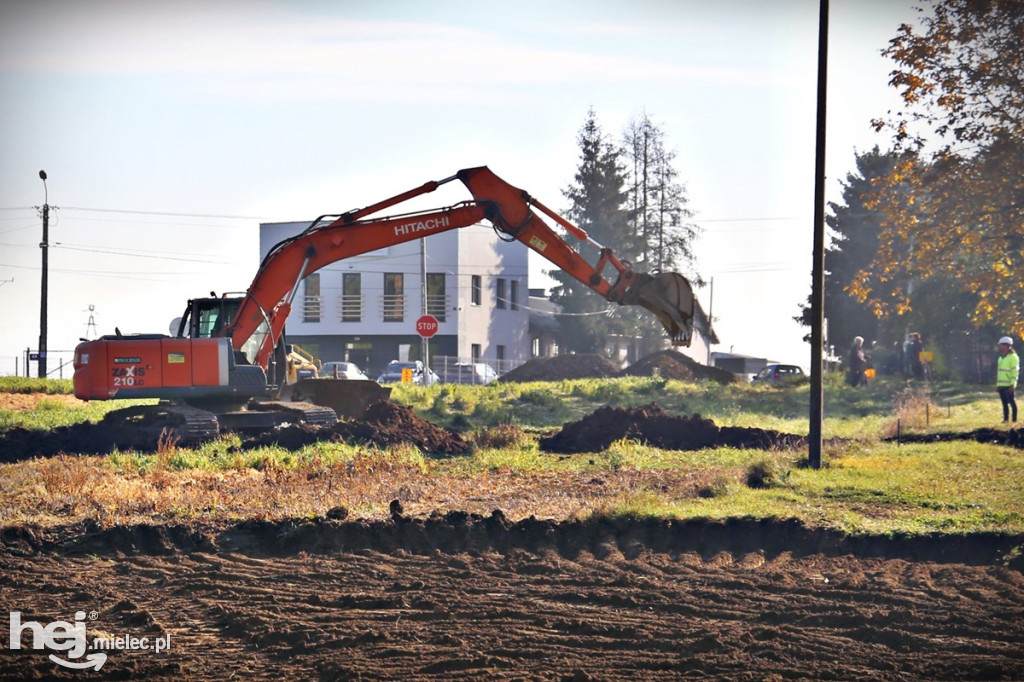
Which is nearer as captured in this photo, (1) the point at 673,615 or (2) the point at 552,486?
(1) the point at 673,615

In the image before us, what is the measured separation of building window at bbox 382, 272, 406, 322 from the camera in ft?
222

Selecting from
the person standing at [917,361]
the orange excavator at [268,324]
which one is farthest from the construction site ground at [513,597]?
the person standing at [917,361]

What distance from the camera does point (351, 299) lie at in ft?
222

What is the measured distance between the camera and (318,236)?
23.9m

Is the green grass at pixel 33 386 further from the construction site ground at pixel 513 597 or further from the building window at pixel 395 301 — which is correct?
the building window at pixel 395 301

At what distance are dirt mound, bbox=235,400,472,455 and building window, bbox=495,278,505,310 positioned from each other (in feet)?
152

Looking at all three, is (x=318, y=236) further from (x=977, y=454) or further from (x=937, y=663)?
(x=937, y=663)

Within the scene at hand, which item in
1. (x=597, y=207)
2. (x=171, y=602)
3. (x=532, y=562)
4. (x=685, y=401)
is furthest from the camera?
(x=597, y=207)

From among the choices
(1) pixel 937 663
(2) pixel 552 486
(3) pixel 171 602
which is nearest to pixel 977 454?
(2) pixel 552 486

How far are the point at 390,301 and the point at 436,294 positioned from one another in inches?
100

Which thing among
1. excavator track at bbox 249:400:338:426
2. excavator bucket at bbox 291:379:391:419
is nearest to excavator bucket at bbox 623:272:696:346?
excavator track at bbox 249:400:338:426

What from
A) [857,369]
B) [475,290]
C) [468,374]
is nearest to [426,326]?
[468,374]

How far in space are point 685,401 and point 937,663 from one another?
996 inches

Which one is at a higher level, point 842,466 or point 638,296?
point 638,296
